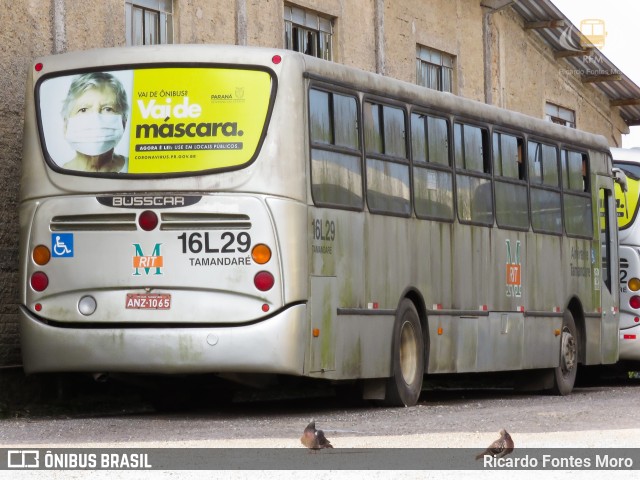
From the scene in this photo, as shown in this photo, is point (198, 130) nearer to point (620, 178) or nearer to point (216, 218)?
point (216, 218)

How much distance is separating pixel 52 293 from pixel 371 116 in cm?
336

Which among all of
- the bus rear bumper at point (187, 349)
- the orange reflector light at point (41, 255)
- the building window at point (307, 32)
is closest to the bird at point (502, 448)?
the bus rear bumper at point (187, 349)

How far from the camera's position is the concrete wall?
1599cm

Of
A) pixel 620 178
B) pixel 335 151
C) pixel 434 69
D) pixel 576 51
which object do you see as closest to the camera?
pixel 335 151

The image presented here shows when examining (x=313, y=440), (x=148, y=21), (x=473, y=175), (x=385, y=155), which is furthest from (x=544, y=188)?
(x=313, y=440)

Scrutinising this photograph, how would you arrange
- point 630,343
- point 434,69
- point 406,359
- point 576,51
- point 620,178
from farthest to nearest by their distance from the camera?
point 576,51 → point 434,69 → point 630,343 → point 620,178 → point 406,359

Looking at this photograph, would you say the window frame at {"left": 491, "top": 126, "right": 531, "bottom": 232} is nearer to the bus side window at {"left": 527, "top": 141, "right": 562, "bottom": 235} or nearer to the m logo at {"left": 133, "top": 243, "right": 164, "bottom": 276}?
the bus side window at {"left": 527, "top": 141, "right": 562, "bottom": 235}

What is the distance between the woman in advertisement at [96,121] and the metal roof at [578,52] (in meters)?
16.9

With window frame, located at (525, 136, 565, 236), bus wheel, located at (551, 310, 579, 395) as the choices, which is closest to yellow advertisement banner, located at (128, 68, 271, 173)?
window frame, located at (525, 136, 565, 236)

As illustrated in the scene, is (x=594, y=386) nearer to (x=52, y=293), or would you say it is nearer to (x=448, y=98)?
(x=448, y=98)

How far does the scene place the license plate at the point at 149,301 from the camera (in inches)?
526

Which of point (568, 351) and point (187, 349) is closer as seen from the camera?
point (187, 349)

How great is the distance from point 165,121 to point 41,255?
5.15 feet

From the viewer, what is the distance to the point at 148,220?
13469mm
